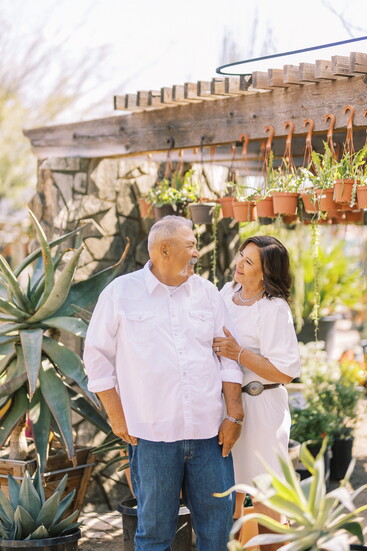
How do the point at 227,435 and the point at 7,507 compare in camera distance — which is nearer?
the point at 227,435

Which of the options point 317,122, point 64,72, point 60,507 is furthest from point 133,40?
point 60,507

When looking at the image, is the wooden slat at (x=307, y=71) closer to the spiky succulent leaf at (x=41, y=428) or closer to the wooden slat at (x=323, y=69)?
the wooden slat at (x=323, y=69)

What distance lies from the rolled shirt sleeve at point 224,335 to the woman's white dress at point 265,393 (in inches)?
5.9

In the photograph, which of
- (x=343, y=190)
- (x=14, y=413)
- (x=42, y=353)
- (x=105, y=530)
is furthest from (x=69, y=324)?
(x=343, y=190)

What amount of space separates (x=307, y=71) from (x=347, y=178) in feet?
1.94

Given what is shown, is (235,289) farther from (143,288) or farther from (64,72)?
(64,72)

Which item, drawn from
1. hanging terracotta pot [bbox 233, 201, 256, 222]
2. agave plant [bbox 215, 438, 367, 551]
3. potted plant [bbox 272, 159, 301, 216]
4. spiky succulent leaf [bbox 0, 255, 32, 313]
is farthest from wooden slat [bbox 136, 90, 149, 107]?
agave plant [bbox 215, 438, 367, 551]

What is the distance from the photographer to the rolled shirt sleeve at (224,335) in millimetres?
3264

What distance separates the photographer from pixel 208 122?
16.3 feet

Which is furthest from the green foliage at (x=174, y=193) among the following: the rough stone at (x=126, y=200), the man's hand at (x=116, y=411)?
the man's hand at (x=116, y=411)

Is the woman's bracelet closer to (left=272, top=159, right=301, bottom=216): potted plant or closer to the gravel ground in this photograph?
(left=272, top=159, right=301, bottom=216): potted plant

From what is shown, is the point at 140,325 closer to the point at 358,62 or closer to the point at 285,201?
the point at 285,201

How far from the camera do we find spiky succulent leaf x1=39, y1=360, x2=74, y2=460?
4.16m

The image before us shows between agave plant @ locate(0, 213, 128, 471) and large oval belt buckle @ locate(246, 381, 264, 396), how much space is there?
1041mm
